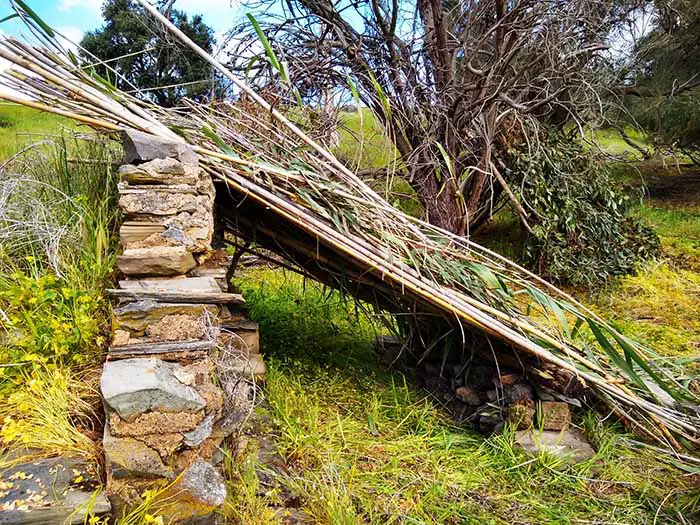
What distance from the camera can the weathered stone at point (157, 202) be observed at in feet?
6.14

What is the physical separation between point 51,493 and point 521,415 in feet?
6.98

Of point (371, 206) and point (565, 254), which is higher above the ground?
point (371, 206)

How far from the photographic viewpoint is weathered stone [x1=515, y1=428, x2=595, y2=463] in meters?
2.46

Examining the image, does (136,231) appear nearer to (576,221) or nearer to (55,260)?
(55,260)

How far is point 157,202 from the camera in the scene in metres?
1.91

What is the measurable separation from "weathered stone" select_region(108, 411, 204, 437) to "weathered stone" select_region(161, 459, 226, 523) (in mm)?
141

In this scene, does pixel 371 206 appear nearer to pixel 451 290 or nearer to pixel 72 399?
pixel 451 290

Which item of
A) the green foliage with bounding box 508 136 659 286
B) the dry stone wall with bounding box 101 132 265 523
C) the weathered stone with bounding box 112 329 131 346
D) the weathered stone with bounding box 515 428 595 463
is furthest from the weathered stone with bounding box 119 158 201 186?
the green foliage with bounding box 508 136 659 286

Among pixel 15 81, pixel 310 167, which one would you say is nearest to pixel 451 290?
pixel 310 167

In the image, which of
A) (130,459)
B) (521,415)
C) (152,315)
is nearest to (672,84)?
(521,415)

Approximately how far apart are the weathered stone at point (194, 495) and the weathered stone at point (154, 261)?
0.71m

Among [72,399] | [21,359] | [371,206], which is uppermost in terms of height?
[371,206]

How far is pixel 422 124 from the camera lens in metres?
4.79

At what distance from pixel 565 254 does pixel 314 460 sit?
173 inches
